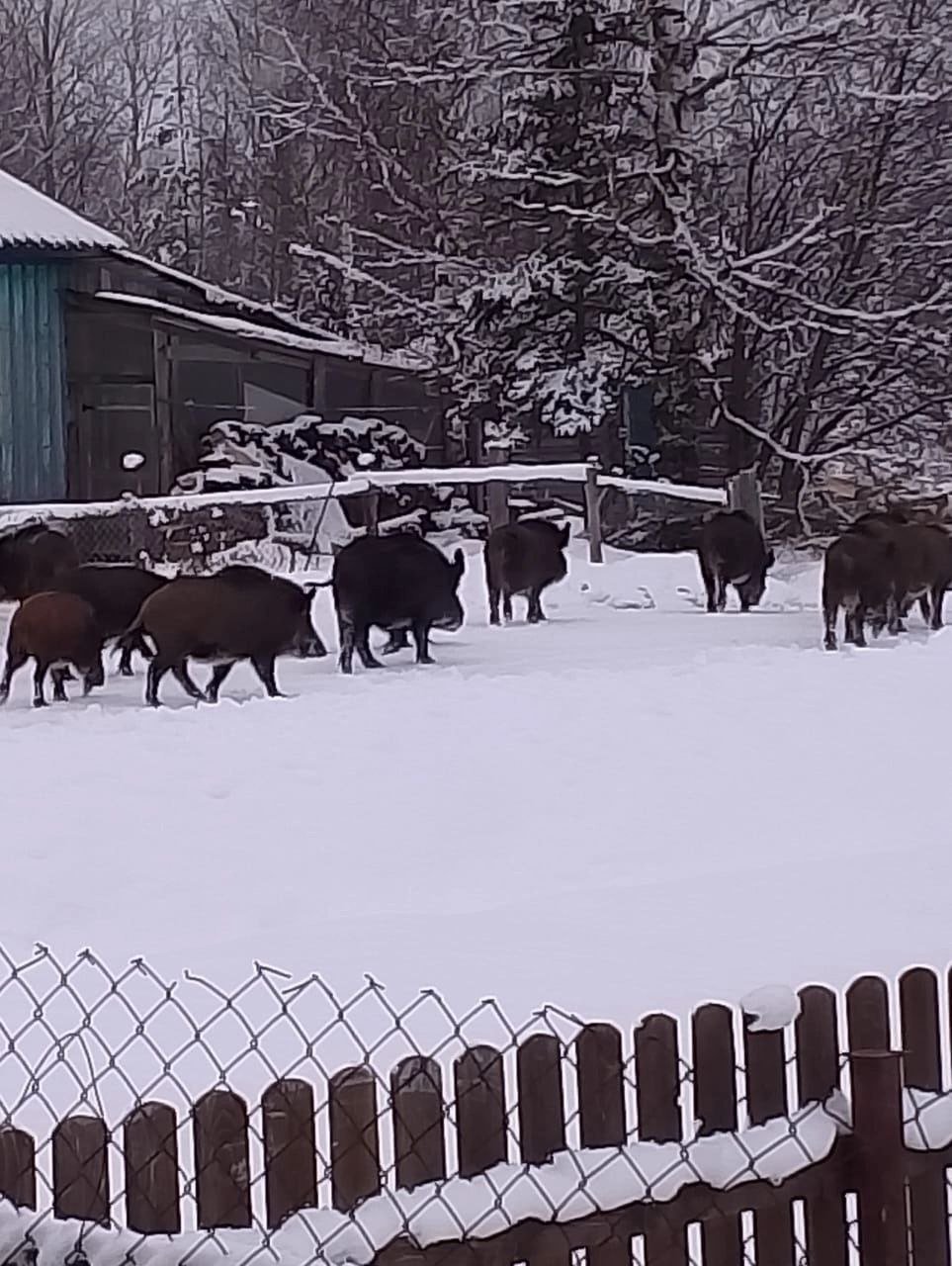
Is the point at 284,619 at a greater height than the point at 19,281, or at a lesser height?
lesser

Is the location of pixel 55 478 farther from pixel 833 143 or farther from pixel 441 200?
pixel 833 143

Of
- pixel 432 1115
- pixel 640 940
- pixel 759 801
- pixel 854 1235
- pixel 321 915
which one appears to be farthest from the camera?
pixel 759 801

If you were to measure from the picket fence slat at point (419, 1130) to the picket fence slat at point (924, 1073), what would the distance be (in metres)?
0.93

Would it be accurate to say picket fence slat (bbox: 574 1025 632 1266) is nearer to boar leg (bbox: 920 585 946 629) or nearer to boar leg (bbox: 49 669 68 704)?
boar leg (bbox: 49 669 68 704)

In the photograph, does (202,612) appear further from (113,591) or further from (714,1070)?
(714,1070)

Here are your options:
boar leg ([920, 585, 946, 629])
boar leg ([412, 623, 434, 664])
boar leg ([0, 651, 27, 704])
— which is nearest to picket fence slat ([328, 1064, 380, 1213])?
boar leg ([0, 651, 27, 704])

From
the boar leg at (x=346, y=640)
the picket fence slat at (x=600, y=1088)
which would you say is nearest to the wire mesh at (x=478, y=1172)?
the picket fence slat at (x=600, y=1088)

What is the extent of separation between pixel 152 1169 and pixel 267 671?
8.22 m

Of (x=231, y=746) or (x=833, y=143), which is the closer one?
(x=231, y=746)

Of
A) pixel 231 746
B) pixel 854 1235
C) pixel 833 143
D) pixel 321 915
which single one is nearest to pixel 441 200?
pixel 833 143

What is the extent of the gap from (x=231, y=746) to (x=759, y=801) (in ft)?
8.81

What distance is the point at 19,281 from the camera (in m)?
23.3

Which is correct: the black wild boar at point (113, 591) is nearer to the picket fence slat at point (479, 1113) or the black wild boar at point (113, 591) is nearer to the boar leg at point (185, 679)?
the boar leg at point (185, 679)

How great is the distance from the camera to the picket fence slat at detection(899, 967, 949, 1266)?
3.77m
